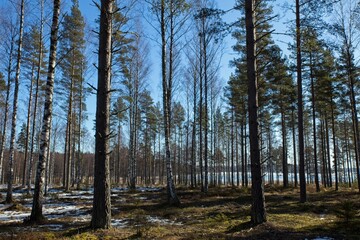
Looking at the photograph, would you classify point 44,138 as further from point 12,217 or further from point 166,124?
point 166,124

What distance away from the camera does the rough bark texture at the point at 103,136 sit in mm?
6051

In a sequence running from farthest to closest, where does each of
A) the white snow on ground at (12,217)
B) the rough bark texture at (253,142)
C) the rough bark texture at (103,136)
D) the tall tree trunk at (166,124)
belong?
1. the tall tree trunk at (166,124)
2. the white snow on ground at (12,217)
3. the rough bark texture at (253,142)
4. the rough bark texture at (103,136)

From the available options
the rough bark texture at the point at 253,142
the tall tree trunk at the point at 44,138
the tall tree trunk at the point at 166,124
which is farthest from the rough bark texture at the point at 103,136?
the tall tree trunk at the point at 166,124

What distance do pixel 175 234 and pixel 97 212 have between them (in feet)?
6.42

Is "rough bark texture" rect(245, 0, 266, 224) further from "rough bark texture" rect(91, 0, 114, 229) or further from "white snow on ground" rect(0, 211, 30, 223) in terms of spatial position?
"white snow on ground" rect(0, 211, 30, 223)

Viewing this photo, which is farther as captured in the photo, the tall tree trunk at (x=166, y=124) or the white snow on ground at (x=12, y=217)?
the tall tree trunk at (x=166, y=124)

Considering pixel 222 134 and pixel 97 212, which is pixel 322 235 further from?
pixel 222 134

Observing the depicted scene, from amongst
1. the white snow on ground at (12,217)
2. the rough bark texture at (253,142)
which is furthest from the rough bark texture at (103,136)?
the white snow on ground at (12,217)

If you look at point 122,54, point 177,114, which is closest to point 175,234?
point 122,54

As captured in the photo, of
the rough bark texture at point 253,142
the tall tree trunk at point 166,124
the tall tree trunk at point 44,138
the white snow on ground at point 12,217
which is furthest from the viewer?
the tall tree trunk at point 166,124

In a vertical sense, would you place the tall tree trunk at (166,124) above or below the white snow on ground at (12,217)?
above

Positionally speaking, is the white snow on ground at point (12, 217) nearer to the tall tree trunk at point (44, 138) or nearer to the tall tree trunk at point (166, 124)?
the tall tree trunk at point (44, 138)

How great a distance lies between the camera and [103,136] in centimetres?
618

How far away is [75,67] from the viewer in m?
21.8
